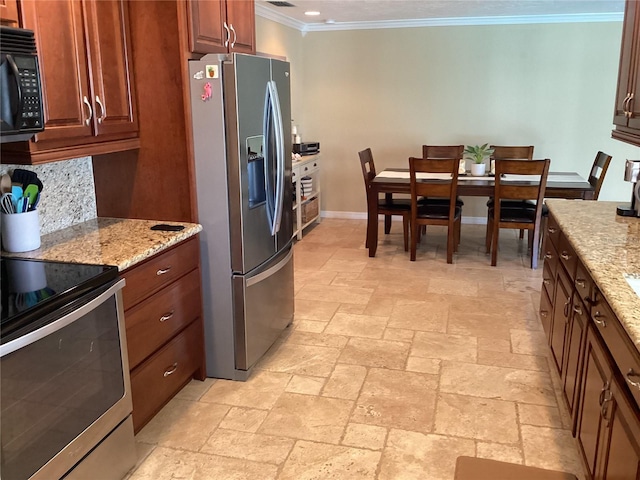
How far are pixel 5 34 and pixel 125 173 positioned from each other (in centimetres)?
119

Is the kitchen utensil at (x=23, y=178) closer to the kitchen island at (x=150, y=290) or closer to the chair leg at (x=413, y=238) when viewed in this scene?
the kitchen island at (x=150, y=290)

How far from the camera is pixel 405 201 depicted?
5641 millimetres

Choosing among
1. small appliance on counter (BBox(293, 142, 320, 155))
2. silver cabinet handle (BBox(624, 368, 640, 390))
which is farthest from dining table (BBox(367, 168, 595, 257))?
silver cabinet handle (BBox(624, 368, 640, 390))

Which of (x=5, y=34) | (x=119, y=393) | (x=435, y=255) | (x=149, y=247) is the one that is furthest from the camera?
(x=435, y=255)

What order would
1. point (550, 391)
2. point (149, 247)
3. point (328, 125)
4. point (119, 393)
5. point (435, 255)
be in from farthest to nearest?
point (328, 125) → point (435, 255) → point (550, 391) → point (149, 247) → point (119, 393)

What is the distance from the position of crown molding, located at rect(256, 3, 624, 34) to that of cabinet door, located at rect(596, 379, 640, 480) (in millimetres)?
4940

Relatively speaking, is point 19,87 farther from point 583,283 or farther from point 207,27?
point 583,283

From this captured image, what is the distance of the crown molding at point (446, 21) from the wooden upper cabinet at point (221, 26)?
8.36 feet

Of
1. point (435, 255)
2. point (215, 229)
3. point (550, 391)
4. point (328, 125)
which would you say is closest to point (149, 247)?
point (215, 229)

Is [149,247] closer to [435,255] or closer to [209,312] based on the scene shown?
[209,312]

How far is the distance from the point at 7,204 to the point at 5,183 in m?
0.12

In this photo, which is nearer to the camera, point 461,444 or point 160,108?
point 461,444

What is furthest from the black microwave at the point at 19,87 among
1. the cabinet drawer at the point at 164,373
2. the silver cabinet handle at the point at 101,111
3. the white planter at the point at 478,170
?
the white planter at the point at 478,170

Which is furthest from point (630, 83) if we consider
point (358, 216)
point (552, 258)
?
point (358, 216)
